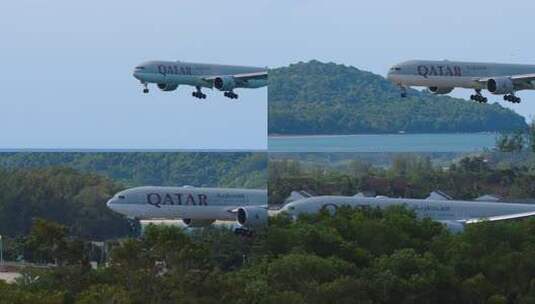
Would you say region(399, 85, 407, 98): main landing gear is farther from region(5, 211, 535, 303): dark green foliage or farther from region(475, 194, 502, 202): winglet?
region(475, 194, 502, 202): winglet

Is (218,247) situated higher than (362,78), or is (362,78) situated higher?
(362,78)

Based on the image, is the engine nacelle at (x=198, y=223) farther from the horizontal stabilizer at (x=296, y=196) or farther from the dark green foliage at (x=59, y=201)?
the horizontal stabilizer at (x=296, y=196)

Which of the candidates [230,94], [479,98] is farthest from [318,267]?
[479,98]

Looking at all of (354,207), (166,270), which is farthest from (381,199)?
(166,270)

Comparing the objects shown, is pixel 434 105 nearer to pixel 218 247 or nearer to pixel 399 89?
pixel 399 89

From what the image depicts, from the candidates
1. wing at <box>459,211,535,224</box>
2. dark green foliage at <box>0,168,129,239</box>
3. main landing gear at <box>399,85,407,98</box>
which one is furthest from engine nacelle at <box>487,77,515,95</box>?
dark green foliage at <box>0,168,129,239</box>

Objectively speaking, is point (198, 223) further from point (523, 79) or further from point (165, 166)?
point (523, 79)
